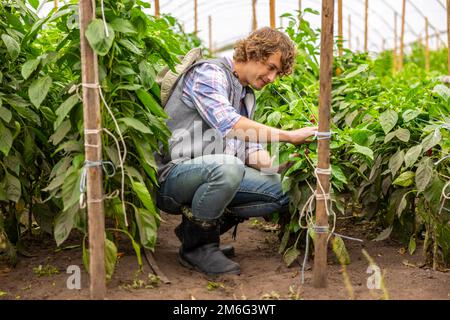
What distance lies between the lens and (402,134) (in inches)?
127

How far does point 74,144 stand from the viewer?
2736 mm

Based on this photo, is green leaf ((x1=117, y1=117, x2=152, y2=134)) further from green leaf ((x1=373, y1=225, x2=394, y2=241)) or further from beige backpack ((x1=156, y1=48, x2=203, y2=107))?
green leaf ((x1=373, y1=225, x2=394, y2=241))

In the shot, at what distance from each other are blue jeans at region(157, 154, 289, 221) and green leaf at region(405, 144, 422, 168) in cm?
65

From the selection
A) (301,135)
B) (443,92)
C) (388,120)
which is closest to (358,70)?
(443,92)

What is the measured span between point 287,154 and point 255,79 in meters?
0.45

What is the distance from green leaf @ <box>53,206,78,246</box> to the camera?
8.77ft

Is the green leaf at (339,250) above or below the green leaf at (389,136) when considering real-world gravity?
below

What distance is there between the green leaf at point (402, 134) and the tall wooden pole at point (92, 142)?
160cm

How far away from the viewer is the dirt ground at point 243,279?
2713 millimetres

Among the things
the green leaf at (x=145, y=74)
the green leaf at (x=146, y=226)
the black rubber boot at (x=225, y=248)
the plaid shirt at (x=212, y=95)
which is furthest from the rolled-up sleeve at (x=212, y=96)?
the black rubber boot at (x=225, y=248)

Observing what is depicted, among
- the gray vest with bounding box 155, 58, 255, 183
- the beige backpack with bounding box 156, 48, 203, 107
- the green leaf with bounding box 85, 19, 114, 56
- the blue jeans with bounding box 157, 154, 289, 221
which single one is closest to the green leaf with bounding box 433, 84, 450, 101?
the blue jeans with bounding box 157, 154, 289, 221

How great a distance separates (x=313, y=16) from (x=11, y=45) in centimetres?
1117

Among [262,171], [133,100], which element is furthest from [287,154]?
[133,100]

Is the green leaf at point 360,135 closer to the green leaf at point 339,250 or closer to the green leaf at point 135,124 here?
the green leaf at point 339,250
